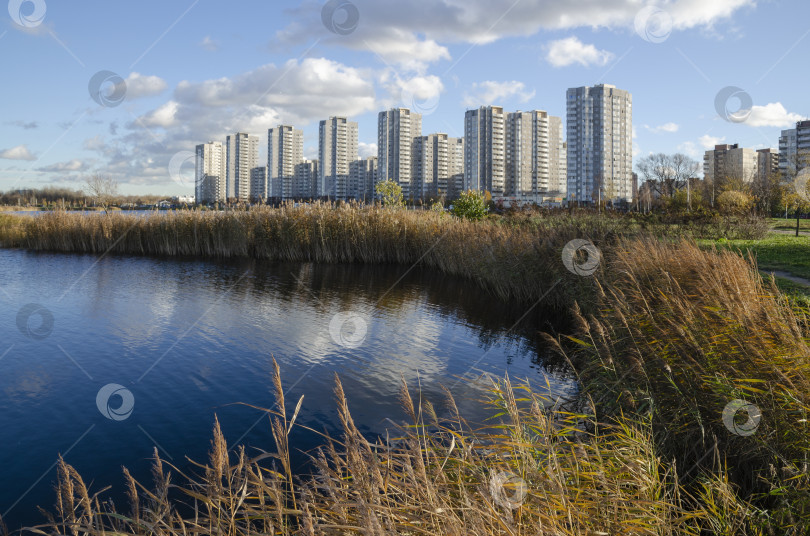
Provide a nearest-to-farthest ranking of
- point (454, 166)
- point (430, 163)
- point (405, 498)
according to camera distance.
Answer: point (405, 498) < point (430, 163) < point (454, 166)

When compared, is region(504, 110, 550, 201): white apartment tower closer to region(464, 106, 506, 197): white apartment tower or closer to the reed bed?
region(464, 106, 506, 197): white apartment tower

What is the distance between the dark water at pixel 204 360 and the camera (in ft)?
19.0

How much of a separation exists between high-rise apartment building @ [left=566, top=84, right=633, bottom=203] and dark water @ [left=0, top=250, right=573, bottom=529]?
111 meters

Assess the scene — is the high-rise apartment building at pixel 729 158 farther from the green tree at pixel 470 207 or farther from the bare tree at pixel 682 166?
the green tree at pixel 470 207

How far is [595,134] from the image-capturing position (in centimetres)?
11931

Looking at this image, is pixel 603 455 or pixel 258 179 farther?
pixel 258 179

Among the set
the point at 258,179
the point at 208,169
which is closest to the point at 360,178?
the point at 258,179

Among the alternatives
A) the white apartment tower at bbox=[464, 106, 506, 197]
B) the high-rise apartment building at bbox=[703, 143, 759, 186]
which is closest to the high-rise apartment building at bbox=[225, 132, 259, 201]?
the white apartment tower at bbox=[464, 106, 506, 197]

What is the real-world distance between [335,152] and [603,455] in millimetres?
142683

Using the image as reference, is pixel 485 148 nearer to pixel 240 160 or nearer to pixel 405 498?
pixel 240 160

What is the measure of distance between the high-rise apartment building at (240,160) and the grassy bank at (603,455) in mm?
117434

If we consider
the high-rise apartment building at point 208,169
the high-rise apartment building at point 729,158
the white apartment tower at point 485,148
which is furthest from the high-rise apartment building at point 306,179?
the high-rise apartment building at point 729,158

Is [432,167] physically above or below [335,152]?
below

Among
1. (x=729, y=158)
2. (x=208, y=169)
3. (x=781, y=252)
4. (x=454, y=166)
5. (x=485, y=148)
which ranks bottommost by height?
(x=781, y=252)
